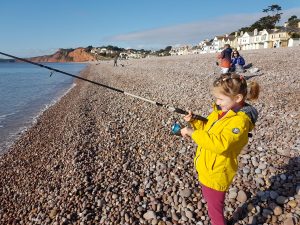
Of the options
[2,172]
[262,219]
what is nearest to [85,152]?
[2,172]

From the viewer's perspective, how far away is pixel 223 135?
10.6 ft

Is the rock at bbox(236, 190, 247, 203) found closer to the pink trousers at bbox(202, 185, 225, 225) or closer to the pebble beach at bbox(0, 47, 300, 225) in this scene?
the pebble beach at bbox(0, 47, 300, 225)

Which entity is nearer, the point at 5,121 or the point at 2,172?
the point at 2,172

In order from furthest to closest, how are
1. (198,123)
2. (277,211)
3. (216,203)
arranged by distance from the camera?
(277,211), (198,123), (216,203)

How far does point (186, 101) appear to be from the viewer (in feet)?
44.8

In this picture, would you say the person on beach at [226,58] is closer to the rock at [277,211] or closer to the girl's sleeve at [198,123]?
the rock at [277,211]

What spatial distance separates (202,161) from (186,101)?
400 inches

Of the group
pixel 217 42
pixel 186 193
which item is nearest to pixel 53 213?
pixel 186 193

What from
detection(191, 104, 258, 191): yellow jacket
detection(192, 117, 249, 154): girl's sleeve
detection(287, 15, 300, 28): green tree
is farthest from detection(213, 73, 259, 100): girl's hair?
detection(287, 15, 300, 28): green tree

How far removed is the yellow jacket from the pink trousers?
0.31 feet

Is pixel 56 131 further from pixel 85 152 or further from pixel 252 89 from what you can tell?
pixel 252 89

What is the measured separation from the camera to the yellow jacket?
3219 millimetres

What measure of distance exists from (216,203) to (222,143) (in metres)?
0.96

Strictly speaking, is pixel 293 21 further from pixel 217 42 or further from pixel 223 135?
pixel 223 135
